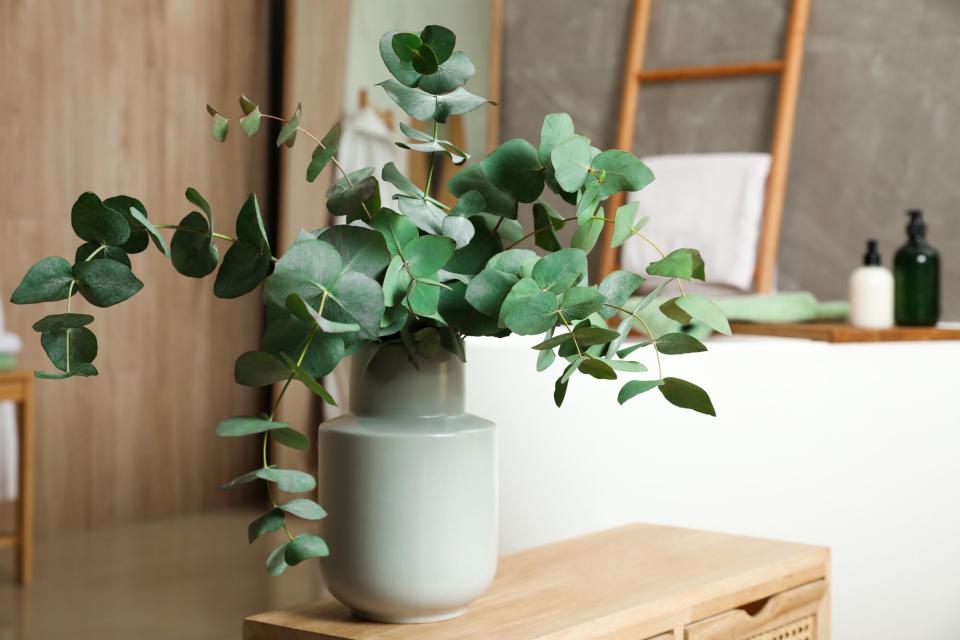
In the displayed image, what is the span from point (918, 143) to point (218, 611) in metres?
2.04

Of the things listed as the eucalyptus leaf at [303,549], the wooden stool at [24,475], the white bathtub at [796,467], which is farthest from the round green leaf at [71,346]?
the wooden stool at [24,475]

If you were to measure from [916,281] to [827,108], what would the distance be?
38.5 inches

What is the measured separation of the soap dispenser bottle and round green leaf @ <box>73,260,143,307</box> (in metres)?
1.62

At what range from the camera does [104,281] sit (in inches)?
37.8

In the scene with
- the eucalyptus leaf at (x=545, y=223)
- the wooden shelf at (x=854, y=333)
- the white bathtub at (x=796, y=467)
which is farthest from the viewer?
the wooden shelf at (x=854, y=333)

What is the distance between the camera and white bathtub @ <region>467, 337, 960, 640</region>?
1.95 meters

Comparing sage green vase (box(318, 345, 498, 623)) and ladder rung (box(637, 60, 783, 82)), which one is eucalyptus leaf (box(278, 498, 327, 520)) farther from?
ladder rung (box(637, 60, 783, 82))

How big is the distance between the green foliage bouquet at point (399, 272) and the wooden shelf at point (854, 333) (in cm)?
111

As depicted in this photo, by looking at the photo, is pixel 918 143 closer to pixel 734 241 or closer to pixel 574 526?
pixel 734 241

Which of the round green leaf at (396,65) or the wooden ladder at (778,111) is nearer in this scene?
the round green leaf at (396,65)

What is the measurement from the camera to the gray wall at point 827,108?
294 centimetres

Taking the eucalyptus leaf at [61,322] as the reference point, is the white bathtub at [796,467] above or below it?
below

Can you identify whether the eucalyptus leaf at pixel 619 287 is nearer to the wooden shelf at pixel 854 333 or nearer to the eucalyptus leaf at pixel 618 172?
the eucalyptus leaf at pixel 618 172

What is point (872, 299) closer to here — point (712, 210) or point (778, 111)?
point (712, 210)
